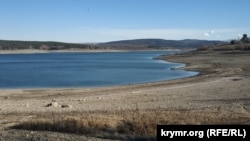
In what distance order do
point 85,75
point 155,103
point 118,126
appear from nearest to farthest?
point 118,126, point 155,103, point 85,75

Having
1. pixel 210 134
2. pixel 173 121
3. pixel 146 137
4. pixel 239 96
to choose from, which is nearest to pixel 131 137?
pixel 146 137

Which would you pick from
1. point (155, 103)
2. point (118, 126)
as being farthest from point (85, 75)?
point (118, 126)

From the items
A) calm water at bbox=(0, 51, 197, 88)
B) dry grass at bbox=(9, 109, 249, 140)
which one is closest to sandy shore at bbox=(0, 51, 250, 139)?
dry grass at bbox=(9, 109, 249, 140)

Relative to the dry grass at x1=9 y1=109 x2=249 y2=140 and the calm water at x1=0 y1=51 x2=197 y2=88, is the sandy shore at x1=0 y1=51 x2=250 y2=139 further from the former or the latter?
the calm water at x1=0 y1=51 x2=197 y2=88

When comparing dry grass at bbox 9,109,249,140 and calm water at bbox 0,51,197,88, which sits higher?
dry grass at bbox 9,109,249,140

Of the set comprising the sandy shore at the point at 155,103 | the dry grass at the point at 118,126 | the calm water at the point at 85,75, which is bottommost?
the calm water at the point at 85,75

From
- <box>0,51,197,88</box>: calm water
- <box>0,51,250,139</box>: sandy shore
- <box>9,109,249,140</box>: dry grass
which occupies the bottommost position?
<box>0,51,197,88</box>: calm water

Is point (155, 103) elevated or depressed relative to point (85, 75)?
elevated

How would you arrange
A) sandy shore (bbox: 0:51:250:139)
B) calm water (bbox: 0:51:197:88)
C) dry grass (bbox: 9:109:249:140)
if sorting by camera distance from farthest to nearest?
1. calm water (bbox: 0:51:197:88)
2. sandy shore (bbox: 0:51:250:139)
3. dry grass (bbox: 9:109:249:140)

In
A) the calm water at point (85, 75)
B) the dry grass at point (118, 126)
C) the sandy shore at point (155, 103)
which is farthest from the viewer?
the calm water at point (85, 75)

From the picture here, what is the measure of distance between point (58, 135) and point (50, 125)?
4.95 feet

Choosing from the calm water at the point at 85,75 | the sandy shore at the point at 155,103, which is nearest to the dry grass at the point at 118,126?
the sandy shore at the point at 155,103

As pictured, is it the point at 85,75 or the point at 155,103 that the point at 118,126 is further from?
the point at 85,75

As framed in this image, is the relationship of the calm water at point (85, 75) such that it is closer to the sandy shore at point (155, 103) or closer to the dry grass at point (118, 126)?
the sandy shore at point (155, 103)
